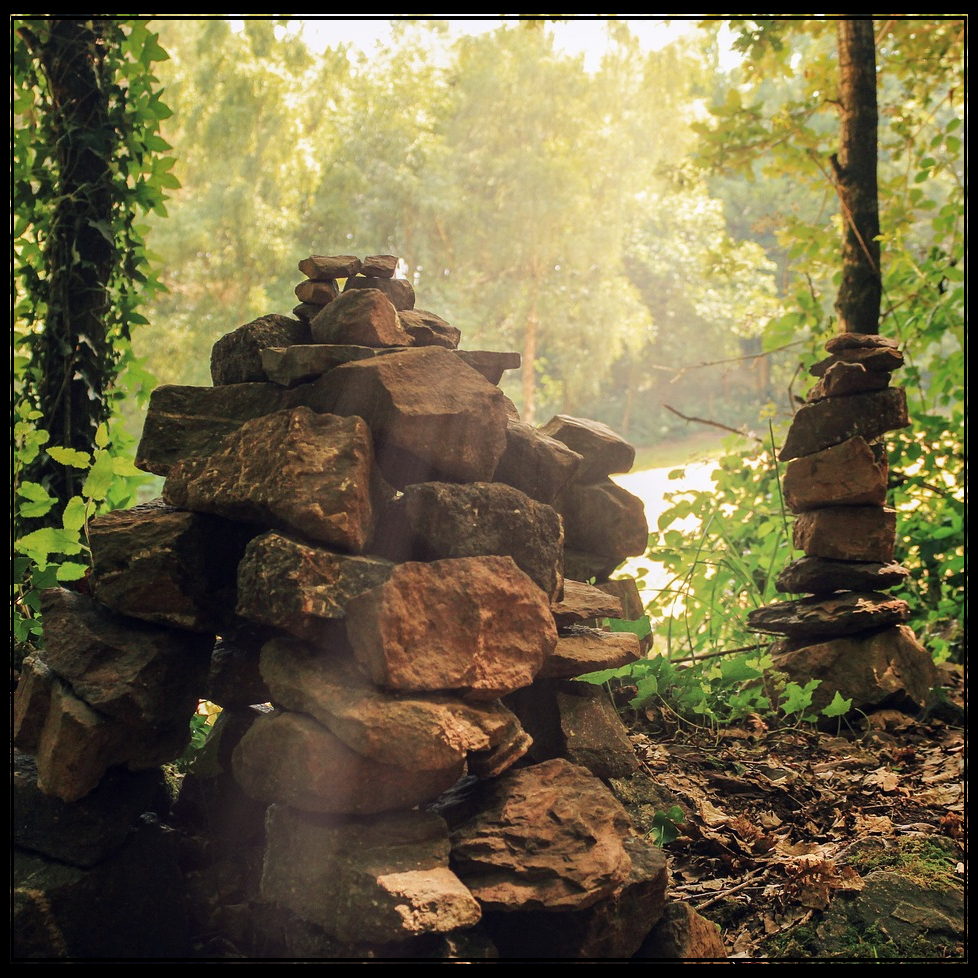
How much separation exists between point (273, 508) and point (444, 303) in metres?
16.0

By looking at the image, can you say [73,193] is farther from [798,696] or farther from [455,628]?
[798,696]

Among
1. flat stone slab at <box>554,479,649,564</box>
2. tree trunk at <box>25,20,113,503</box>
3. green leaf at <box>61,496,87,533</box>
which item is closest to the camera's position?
green leaf at <box>61,496,87,533</box>

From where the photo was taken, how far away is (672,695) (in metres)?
4.36

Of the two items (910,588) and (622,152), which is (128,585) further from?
(622,152)

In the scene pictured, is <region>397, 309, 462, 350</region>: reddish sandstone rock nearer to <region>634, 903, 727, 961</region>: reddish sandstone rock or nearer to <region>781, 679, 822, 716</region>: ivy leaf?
<region>634, 903, 727, 961</region>: reddish sandstone rock

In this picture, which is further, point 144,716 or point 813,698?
point 813,698

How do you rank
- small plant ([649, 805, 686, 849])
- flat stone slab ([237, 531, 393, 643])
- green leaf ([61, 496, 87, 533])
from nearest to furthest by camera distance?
flat stone slab ([237, 531, 393, 643])
small plant ([649, 805, 686, 849])
green leaf ([61, 496, 87, 533])

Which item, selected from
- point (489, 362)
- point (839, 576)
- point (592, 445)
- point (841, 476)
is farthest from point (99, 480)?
point (839, 576)

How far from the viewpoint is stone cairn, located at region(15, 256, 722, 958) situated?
2.23 meters

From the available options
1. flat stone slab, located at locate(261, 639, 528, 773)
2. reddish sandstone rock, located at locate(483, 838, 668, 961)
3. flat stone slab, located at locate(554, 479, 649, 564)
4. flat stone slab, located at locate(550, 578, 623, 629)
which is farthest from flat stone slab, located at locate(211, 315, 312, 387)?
flat stone slab, located at locate(554, 479, 649, 564)

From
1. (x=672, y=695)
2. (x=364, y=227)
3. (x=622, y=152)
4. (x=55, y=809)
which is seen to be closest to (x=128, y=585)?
(x=55, y=809)

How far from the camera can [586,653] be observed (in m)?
2.89

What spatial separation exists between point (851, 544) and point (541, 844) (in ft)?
10.1

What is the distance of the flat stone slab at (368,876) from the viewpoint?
6.70 feet
